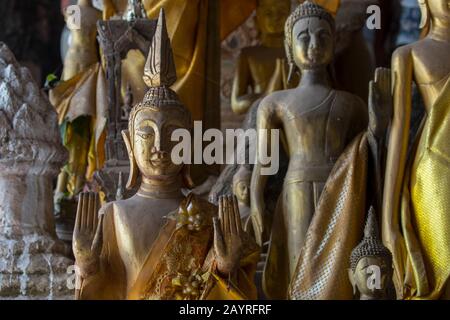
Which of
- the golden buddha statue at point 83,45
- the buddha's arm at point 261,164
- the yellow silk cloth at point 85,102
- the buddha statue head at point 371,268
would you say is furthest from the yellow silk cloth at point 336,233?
the golden buddha statue at point 83,45

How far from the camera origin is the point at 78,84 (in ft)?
21.7

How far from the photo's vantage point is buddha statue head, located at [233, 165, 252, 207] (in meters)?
5.74

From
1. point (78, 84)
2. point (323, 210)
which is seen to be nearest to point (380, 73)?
point (323, 210)

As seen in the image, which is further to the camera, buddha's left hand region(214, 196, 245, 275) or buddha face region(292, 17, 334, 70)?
buddha face region(292, 17, 334, 70)

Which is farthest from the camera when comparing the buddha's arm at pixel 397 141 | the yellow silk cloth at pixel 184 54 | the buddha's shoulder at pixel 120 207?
the yellow silk cloth at pixel 184 54

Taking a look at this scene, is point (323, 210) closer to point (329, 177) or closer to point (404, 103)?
point (329, 177)

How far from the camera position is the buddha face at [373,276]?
450 cm

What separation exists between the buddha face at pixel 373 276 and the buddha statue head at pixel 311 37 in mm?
1132

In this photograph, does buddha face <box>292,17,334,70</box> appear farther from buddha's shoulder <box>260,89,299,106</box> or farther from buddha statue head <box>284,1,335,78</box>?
buddha's shoulder <box>260,89,299,106</box>

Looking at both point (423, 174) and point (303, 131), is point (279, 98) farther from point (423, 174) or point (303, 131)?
point (423, 174)

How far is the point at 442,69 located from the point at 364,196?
0.53 metres

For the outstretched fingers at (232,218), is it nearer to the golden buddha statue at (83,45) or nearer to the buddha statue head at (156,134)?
the buddha statue head at (156,134)

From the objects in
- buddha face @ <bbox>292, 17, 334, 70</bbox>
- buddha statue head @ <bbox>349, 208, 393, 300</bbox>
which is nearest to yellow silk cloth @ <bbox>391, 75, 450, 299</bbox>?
buddha face @ <bbox>292, 17, 334, 70</bbox>

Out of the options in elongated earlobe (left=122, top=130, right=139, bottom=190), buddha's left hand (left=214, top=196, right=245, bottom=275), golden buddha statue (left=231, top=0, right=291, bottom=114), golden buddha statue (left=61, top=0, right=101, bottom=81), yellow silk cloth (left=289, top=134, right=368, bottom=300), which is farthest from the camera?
golden buddha statue (left=61, top=0, right=101, bottom=81)
